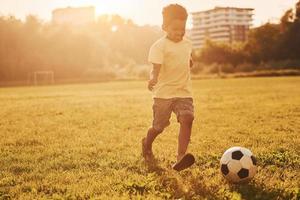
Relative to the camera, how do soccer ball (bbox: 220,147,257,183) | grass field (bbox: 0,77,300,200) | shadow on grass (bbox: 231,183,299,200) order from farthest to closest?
soccer ball (bbox: 220,147,257,183) → grass field (bbox: 0,77,300,200) → shadow on grass (bbox: 231,183,299,200)

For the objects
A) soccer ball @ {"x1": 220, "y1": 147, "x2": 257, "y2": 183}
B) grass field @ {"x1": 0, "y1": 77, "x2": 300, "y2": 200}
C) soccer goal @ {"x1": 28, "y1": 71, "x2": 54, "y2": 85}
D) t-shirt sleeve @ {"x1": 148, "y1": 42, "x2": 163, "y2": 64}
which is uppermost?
t-shirt sleeve @ {"x1": 148, "y1": 42, "x2": 163, "y2": 64}

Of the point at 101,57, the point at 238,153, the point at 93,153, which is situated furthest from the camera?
the point at 101,57

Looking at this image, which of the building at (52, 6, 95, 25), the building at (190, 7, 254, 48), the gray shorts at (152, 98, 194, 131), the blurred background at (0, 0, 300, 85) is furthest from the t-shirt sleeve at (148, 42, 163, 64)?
the building at (190, 7, 254, 48)

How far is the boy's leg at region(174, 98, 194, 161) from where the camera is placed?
18.0ft

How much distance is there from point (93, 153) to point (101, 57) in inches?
2074

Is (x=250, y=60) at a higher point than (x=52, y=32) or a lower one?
lower

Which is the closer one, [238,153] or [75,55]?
[238,153]

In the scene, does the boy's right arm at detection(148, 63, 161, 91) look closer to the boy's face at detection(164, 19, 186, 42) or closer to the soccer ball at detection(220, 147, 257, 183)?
the boy's face at detection(164, 19, 186, 42)

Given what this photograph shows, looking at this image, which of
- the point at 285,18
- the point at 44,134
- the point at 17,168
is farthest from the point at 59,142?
the point at 285,18

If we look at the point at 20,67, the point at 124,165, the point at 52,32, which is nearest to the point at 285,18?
the point at 52,32

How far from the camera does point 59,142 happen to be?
308 inches

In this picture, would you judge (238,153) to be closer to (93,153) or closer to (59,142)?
(93,153)

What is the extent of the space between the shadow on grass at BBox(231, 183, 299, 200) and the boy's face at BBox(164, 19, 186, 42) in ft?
6.35

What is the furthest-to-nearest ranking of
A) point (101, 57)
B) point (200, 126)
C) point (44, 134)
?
point (101, 57)
point (200, 126)
point (44, 134)
